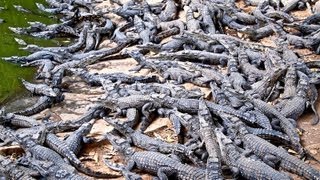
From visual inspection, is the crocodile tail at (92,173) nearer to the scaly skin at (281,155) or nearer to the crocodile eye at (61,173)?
the crocodile eye at (61,173)

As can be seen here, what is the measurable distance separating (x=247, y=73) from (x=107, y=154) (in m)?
2.66

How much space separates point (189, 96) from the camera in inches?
263

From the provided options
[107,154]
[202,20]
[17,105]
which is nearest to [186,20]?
[202,20]

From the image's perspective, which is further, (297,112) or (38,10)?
(38,10)

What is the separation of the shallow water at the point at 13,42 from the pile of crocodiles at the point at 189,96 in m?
0.23

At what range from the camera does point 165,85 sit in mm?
7285

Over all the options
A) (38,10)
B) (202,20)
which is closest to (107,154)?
(202,20)

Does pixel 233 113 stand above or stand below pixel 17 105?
above

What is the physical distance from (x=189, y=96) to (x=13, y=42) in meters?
5.14

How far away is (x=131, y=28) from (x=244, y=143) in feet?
20.8

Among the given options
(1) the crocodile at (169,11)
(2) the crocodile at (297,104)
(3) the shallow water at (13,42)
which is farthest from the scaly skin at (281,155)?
(1) the crocodile at (169,11)

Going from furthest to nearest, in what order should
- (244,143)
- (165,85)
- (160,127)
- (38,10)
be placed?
(38,10)
(165,85)
(160,127)
(244,143)

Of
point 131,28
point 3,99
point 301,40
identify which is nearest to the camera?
point 3,99

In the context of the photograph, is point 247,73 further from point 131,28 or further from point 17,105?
point 131,28
